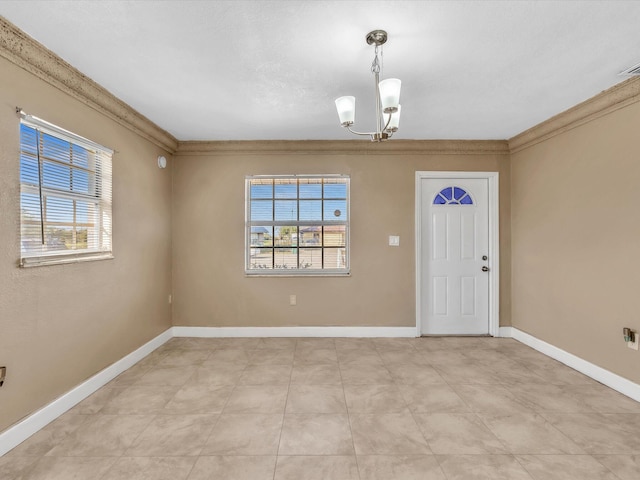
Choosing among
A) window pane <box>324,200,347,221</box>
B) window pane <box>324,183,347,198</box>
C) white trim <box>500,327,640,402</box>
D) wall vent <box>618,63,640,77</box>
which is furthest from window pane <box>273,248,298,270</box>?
wall vent <box>618,63,640,77</box>

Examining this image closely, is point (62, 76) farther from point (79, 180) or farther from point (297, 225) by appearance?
point (297, 225)

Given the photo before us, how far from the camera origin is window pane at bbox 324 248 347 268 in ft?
13.4

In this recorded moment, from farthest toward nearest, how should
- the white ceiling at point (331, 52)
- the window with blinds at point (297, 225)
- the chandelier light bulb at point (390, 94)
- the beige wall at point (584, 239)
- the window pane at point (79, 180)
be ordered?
the window with blinds at point (297, 225)
the beige wall at point (584, 239)
the window pane at point (79, 180)
the chandelier light bulb at point (390, 94)
the white ceiling at point (331, 52)

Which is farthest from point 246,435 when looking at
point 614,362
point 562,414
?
point 614,362

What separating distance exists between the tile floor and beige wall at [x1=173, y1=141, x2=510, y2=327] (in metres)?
0.82

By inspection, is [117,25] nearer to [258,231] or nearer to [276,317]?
[258,231]

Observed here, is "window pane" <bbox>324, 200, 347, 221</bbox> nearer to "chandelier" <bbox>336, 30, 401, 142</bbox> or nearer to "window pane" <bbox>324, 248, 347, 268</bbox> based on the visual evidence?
"window pane" <bbox>324, 248, 347, 268</bbox>

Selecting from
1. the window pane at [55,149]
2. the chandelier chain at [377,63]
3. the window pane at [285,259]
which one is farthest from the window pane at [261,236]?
the chandelier chain at [377,63]

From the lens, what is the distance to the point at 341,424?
2143mm

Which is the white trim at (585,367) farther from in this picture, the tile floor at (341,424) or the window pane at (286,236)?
the window pane at (286,236)

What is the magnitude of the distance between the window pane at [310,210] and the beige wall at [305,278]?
0.39 meters

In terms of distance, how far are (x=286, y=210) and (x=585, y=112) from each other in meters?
3.18

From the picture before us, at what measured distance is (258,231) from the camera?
4082mm

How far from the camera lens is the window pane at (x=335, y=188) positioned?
4059 millimetres
